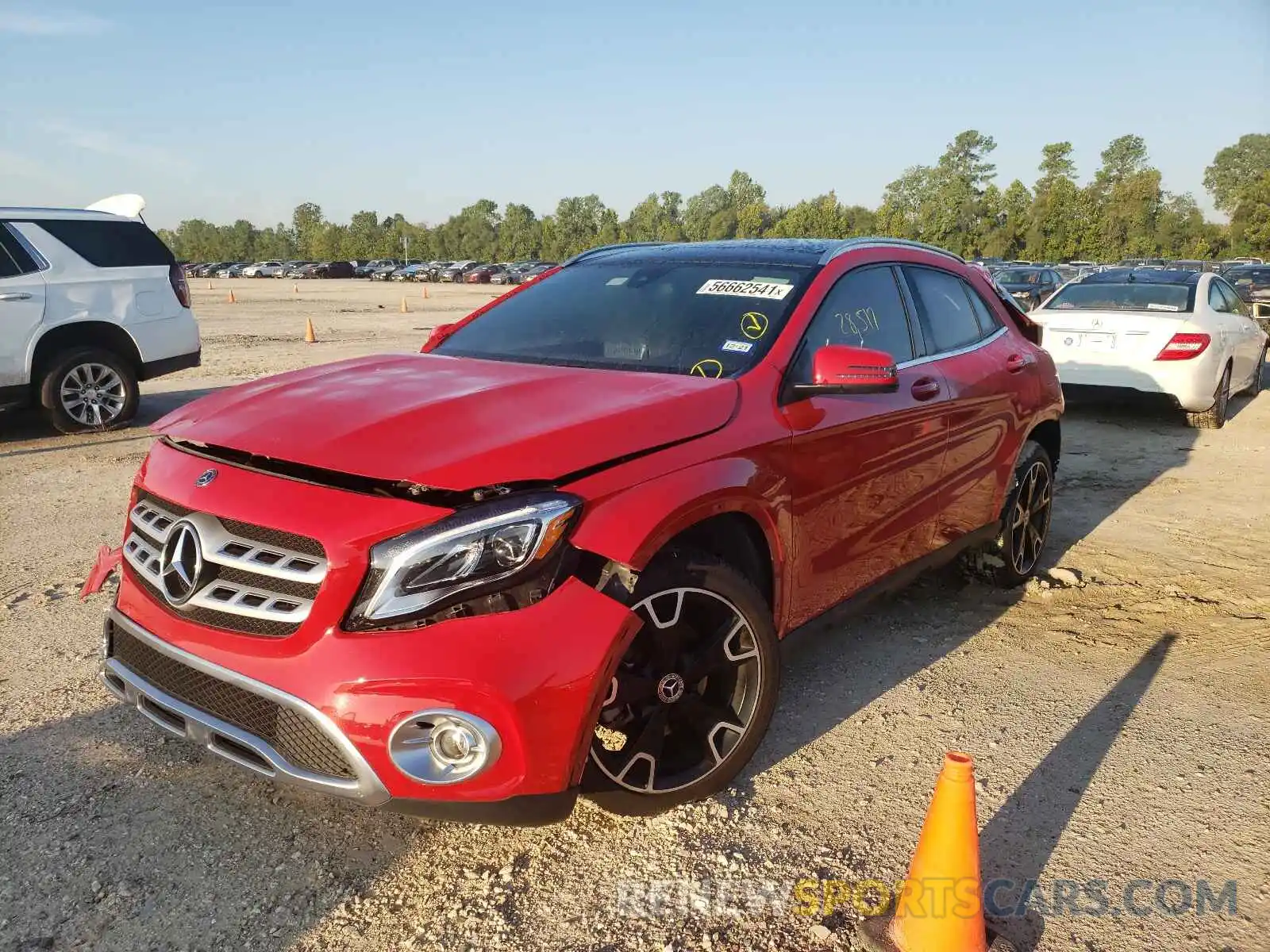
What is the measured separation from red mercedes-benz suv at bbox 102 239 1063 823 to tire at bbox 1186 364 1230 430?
7.78m

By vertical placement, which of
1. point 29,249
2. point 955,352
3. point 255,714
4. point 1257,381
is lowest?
point 1257,381

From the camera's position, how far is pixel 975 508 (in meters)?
4.56

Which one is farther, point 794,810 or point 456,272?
point 456,272

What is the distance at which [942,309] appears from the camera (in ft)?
14.5

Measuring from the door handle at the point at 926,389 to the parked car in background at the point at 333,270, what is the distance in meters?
82.7

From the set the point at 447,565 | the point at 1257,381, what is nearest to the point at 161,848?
the point at 447,565

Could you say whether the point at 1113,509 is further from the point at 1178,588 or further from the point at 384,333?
the point at 384,333

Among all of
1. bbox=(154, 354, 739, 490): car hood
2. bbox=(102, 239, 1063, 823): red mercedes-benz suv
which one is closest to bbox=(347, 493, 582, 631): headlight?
bbox=(102, 239, 1063, 823): red mercedes-benz suv

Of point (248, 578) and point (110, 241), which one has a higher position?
point (110, 241)

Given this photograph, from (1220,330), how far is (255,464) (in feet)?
33.1

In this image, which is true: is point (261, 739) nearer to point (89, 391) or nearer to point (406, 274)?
point (89, 391)

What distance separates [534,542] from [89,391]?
809cm

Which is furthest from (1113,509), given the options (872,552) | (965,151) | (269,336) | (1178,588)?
(965,151)

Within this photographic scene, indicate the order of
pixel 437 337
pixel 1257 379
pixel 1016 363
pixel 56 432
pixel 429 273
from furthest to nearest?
1. pixel 429 273
2. pixel 1257 379
3. pixel 56 432
4. pixel 1016 363
5. pixel 437 337
